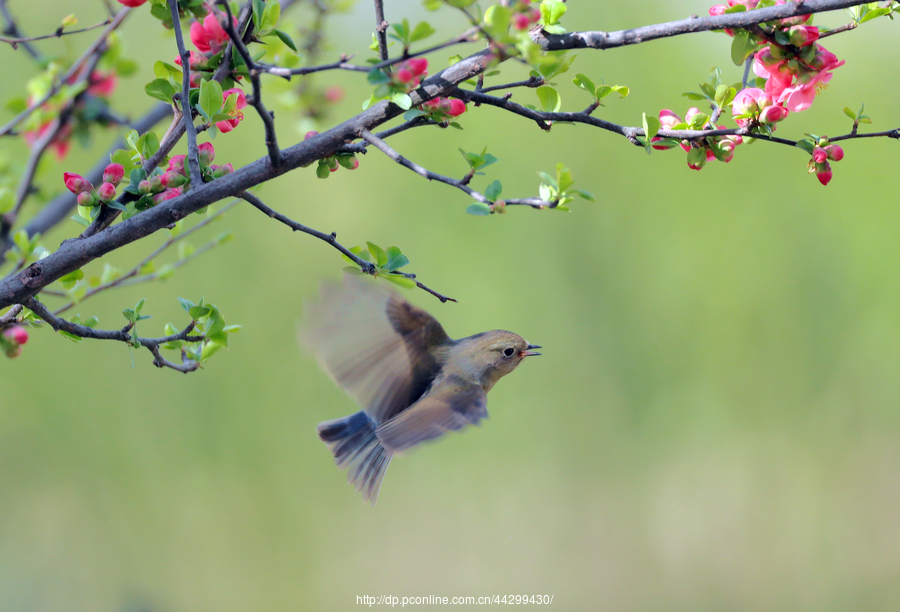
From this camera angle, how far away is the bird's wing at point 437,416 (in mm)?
879

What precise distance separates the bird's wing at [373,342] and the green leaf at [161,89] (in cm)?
33

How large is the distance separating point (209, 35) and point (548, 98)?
428mm

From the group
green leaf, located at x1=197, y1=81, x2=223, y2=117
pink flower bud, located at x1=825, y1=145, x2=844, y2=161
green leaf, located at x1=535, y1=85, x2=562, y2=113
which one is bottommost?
pink flower bud, located at x1=825, y1=145, x2=844, y2=161

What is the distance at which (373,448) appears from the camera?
4.19 ft

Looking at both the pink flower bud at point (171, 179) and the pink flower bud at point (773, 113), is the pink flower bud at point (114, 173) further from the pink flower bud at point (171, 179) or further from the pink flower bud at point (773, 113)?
the pink flower bud at point (773, 113)

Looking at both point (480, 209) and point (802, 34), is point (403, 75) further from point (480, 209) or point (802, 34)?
point (802, 34)

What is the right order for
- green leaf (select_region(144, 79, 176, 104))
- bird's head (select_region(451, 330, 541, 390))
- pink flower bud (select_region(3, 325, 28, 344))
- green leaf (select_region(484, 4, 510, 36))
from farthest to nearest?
1. bird's head (select_region(451, 330, 541, 390))
2. pink flower bud (select_region(3, 325, 28, 344))
3. green leaf (select_region(144, 79, 176, 104))
4. green leaf (select_region(484, 4, 510, 36))

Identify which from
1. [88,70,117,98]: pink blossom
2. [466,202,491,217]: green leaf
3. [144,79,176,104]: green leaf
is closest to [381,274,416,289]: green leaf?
[466,202,491,217]: green leaf

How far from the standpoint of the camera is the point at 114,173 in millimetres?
809

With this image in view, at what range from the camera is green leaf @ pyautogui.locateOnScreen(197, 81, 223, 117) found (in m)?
0.78

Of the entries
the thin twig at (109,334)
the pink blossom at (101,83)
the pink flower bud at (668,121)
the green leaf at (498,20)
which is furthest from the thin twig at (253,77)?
the pink blossom at (101,83)

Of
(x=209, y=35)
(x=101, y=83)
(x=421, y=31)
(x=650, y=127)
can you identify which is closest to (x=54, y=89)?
(x=101, y=83)

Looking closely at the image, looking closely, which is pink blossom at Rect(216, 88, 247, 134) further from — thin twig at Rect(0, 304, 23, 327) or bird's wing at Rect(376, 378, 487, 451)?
bird's wing at Rect(376, 378, 487, 451)

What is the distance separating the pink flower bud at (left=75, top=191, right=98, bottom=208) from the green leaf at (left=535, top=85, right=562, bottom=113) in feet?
1.76
